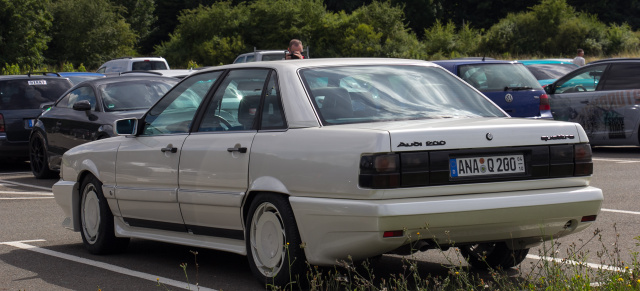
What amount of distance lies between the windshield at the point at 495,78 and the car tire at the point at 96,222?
9137mm

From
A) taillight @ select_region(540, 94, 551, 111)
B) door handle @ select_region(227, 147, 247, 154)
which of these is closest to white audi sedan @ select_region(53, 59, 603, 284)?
door handle @ select_region(227, 147, 247, 154)

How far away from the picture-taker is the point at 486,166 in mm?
5777

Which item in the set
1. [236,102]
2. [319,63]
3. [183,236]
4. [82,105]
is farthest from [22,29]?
[319,63]

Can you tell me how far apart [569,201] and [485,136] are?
69 centimetres

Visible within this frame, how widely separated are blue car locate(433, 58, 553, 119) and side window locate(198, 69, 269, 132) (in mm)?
9580

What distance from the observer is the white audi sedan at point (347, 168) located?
5594 millimetres

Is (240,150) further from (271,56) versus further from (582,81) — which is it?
(271,56)

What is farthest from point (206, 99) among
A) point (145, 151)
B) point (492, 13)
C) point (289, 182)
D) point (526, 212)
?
point (492, 13)

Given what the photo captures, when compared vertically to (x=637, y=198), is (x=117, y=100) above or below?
above

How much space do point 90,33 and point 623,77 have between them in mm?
61547

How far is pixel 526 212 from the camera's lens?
19.1 feet

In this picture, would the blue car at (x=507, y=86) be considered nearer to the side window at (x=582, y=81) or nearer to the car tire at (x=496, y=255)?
the side window at (x=582, y=81)

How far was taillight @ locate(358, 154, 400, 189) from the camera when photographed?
5504 millimetres

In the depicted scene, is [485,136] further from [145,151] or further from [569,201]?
[145,151]
